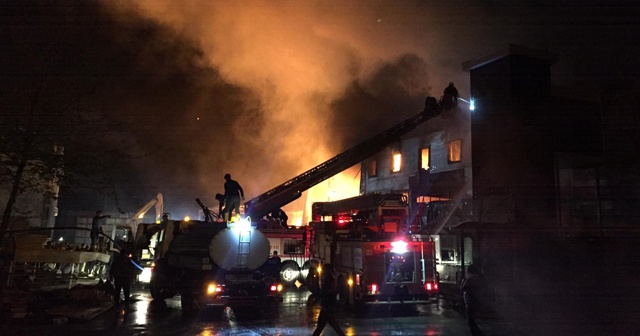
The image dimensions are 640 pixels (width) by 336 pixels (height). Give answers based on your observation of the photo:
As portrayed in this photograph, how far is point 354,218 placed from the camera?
47.8 ft

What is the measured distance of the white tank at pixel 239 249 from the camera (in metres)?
11.0

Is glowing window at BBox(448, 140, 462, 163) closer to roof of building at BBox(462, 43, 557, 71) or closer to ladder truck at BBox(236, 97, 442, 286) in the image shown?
roof of building at BBox(462, 43, 557, 71)

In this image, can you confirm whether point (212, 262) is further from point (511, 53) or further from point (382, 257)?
point (511, 53)

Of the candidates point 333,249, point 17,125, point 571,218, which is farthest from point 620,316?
point 17,125

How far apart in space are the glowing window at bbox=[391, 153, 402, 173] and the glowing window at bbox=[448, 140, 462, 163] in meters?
4.92

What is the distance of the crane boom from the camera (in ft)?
53.8

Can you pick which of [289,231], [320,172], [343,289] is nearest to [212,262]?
[343,289]

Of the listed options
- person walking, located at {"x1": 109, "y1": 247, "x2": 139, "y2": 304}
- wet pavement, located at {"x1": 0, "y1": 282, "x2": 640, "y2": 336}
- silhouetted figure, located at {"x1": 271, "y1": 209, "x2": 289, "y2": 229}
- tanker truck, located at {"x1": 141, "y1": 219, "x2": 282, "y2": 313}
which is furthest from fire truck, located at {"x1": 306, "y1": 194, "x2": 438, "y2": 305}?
person walking, located at {"x1": 109, "y1": 247, "x2": 139, "y2": 304}

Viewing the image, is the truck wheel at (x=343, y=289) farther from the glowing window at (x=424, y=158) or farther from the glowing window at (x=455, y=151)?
the glowing window at (x=424, y=158)

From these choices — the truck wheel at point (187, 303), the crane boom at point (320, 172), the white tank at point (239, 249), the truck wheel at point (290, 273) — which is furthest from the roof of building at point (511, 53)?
the truck wheel at point (187, 303)

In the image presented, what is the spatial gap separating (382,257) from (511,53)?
13.8 meters

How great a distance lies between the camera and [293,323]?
9.73 m

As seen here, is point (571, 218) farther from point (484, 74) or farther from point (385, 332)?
point (385, 332)

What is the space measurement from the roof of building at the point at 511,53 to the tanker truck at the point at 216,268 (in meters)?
15.5
